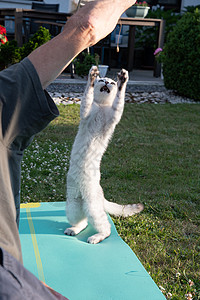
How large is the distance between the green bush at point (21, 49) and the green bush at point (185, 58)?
2938 mm

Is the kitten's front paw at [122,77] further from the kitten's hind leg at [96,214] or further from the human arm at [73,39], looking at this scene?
the human arm at [73,39]

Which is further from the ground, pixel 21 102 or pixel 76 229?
pixel 21 102

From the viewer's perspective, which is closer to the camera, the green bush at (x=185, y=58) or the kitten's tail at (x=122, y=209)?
the kitten's tail at (x=122, y=209)

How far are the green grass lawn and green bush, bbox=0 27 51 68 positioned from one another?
4.79 feet

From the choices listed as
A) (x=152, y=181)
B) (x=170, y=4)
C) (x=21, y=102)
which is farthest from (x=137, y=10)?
(x=21, y=102)

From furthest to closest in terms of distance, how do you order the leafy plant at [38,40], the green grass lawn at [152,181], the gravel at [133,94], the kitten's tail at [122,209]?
the gravel at [133,94] < the leafy plant at [38,40] < the kitten's tail at [122,209] < the green grass lawn at [152,181]

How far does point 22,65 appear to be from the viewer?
947 mm

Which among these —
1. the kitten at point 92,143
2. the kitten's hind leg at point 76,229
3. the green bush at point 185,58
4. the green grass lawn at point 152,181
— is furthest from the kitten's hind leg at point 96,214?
the green bush at point 185,58

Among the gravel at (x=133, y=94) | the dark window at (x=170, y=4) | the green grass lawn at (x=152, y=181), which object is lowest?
the green grass lawn at (x=152, y=181)

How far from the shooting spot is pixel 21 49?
697 cm

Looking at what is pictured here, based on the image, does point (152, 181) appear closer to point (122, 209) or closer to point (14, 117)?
point (122, 209)

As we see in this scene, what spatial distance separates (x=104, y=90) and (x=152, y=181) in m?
1.79

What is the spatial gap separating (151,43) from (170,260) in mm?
10402

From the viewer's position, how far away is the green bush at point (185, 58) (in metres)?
7.43
